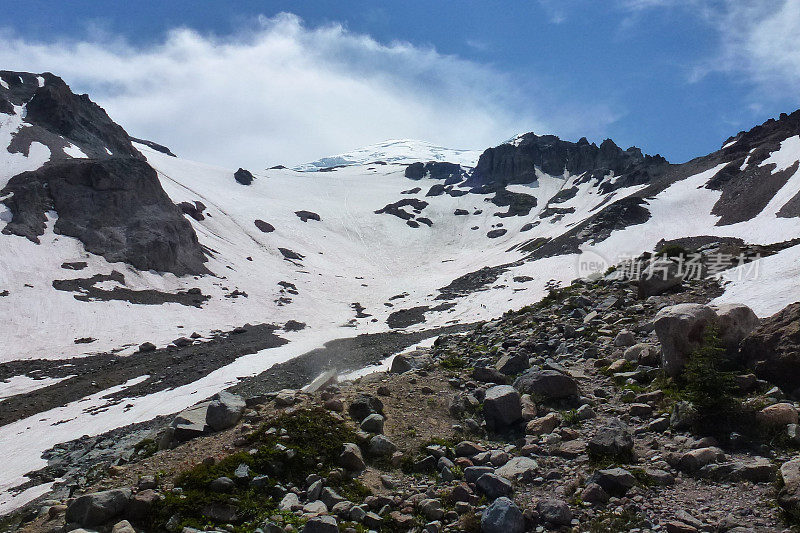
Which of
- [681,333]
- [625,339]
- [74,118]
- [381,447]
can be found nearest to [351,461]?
[381,447]

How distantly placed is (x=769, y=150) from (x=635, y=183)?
32977mm

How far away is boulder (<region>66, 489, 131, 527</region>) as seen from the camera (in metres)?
6.53

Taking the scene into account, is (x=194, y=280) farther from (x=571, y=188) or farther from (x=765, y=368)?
(x=571, y=188)

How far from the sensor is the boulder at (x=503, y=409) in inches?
398

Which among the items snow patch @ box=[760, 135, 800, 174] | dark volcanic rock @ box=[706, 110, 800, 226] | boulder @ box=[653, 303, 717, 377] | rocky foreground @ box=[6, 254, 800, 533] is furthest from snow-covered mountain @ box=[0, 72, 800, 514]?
rocky foreground @ box=[6, 254, 800, 533]

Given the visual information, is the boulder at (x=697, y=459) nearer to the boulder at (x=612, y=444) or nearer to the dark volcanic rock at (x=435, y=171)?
the boulder at (x=612, y=444)

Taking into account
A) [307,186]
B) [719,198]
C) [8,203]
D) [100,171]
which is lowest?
[719,198]

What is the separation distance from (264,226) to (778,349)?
108 metres

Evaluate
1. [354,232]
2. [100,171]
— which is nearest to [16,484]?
[100,171]

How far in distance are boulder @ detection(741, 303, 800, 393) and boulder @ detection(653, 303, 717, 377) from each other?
0.89 meters

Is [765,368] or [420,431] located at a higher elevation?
[765,368]

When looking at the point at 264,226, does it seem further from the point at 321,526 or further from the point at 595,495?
the point at 595,495

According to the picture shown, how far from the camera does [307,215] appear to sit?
12712 cm

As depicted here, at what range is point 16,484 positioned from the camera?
19297 mm
